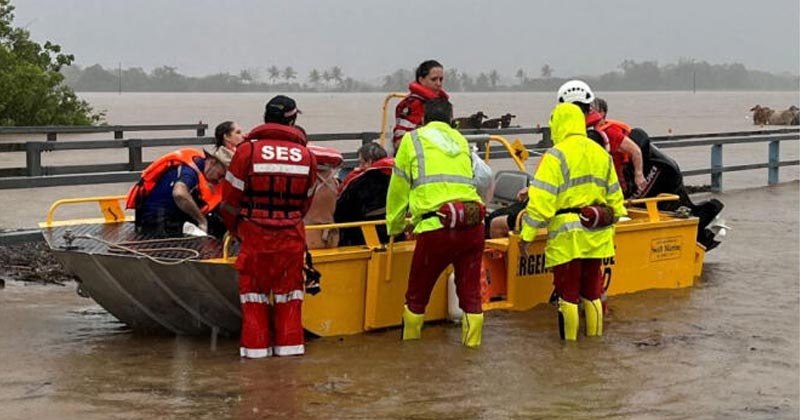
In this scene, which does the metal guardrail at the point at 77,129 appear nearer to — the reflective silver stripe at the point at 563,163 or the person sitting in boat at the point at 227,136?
the person sitting in boat at the point at 227,136

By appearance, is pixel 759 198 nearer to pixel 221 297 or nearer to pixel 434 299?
pixel 434 299

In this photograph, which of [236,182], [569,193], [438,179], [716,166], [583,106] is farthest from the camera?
[716,166]

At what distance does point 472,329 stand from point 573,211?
3.53 feet

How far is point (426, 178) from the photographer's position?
793 cm

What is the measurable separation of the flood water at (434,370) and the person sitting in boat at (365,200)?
72 centimetres

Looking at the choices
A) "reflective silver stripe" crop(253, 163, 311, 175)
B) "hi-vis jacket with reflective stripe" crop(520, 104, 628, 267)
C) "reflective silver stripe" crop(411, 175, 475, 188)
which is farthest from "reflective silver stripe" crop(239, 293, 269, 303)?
"hi-vis jacket with reflective stripe" crop(520, 104, 628, 267)

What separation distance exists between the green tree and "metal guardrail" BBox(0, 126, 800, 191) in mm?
10881

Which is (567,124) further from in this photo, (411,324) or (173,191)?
Result: (173,191)

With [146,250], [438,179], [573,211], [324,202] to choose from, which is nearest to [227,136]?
[324,202]

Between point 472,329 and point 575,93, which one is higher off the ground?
point 575,93

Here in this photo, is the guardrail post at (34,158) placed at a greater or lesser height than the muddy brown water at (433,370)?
greater

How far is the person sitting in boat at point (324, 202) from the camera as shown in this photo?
8.38 metres

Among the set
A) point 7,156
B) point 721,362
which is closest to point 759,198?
point 721,362

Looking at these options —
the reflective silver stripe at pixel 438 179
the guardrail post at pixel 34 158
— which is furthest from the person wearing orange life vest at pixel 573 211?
the guardrail post at pixel 34 158
